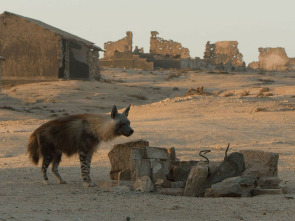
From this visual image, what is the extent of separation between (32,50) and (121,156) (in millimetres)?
26944

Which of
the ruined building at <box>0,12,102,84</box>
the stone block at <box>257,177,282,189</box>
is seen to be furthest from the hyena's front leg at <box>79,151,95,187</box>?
the ruined building at <box>0,12,102,84</box>

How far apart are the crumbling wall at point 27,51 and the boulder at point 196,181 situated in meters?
27.4

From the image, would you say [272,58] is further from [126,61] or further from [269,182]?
[269,182]

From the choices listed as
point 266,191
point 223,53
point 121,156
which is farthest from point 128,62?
point 266,191

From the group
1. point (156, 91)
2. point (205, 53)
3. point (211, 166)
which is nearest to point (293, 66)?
point (205, 53)

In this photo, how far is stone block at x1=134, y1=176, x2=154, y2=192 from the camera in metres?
8.23

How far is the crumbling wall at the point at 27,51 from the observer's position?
115ft

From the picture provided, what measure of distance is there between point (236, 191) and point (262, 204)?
2.61ft

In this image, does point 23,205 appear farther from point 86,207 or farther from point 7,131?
point 7,131

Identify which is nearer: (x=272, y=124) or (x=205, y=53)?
(x=272, y=124)

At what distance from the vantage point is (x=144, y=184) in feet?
27.1

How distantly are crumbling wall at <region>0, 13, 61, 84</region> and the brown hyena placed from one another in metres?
26.0

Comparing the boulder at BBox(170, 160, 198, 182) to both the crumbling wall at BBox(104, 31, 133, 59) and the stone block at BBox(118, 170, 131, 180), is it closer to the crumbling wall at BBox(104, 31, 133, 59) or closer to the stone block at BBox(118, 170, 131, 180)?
the stone block at BBox(118, 170, 131, 180)

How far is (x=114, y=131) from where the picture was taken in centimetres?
877
